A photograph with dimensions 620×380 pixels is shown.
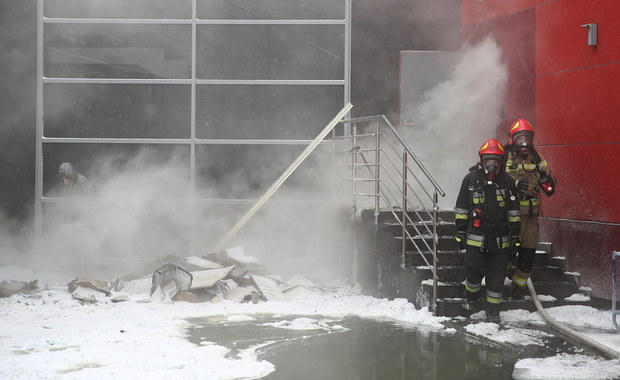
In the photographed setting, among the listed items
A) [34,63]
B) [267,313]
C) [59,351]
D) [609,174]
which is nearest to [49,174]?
[34,63]

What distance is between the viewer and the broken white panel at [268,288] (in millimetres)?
10039

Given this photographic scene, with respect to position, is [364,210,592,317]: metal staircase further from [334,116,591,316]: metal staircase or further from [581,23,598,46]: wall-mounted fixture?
[581,23,598,46]: wall-mounted fixture

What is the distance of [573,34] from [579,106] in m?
0.97

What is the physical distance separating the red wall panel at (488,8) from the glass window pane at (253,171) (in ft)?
10.5

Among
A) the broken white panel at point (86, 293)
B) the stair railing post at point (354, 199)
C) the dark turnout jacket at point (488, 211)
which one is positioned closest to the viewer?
the dark turnout jacket at point (488, 211)

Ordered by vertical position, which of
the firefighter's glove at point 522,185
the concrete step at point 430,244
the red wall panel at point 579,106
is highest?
the red wall panel at point 579,106

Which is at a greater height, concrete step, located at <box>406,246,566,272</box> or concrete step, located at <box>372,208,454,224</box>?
concrete step, located at <box>372,208,454,224</box>

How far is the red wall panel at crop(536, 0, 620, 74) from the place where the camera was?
9461mm

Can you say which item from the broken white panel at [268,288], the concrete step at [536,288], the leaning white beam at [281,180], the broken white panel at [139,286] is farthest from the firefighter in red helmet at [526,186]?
the broken white panel at [139,286]

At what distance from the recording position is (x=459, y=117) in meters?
12.4

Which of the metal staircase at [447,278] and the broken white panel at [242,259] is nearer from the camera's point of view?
the metal staircase at [447,278]

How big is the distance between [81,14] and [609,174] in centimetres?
877

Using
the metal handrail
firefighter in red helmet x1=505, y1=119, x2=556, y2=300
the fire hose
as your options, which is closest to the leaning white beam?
the metal handrail

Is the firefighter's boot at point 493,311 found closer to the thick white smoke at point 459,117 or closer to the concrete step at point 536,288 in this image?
the concrete step at point 536,288
